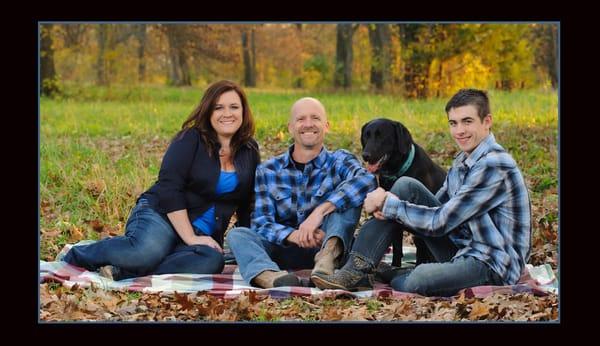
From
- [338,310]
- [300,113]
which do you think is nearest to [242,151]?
[300,113]

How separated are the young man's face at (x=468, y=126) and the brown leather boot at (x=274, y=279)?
1081mm

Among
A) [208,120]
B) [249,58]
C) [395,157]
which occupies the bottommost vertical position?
[395,157]

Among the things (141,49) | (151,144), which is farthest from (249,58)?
(151,144)

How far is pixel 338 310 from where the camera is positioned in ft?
13.2

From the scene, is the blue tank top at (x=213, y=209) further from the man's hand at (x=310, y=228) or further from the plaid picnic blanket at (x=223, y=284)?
the man's hand at (x=310, y=228)

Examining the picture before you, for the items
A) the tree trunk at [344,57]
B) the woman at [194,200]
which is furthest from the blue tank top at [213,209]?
the tree trunk at [344,57]

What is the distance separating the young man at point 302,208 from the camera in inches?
173

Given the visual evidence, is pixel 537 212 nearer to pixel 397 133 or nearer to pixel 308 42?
pixel 397 133

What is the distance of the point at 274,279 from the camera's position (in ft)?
14.0

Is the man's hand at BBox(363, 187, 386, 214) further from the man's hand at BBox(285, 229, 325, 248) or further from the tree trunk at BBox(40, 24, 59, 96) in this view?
the tree trunk at BBox(40, 24, 59, 96)

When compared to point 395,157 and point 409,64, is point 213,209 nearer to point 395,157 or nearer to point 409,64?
point 395,157

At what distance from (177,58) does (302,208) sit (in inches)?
684

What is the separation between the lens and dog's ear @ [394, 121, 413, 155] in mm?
5023

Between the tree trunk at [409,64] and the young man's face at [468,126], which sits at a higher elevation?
the tree trunk at [409,64]
